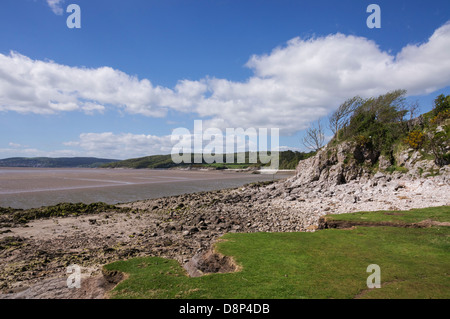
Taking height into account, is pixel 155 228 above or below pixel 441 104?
below

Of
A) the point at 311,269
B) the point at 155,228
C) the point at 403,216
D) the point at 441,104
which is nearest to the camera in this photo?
the point at 311,269

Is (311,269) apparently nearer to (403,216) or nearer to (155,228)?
(403,216)

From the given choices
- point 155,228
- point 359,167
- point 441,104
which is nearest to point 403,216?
point 155,228

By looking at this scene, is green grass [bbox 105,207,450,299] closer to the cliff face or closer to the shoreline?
the shoreline

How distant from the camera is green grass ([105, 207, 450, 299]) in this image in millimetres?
5523

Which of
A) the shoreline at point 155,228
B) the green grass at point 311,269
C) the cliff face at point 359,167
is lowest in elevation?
the shoreline at point 155,228

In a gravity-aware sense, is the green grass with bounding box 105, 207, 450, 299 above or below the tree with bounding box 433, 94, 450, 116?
below

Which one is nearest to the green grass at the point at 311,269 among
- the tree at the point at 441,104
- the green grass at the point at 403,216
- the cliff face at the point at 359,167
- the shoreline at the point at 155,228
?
the shoreline at the point at 155,228

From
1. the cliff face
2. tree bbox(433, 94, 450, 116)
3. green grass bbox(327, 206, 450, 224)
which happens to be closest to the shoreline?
the cliff face

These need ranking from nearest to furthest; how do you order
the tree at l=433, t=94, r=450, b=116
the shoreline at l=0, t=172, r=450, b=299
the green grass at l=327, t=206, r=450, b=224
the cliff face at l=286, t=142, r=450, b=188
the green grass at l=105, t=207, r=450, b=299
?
1. the green grass at l=105, t=207, r=450, b=299
2. the shoreline at l=0, t=172, r=450, b=299
3. the green grass at l=327, t=206, r=450, b=224
4. the cliff face at l=286, t=142, r=450, b=188
5. the tree at l=433, t=94, r=450, b=116

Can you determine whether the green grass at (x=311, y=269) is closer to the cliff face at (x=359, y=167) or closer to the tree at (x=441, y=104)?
the cliff face at (x=359, y=167)

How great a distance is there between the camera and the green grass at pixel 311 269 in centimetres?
552

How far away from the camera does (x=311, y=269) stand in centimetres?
664
